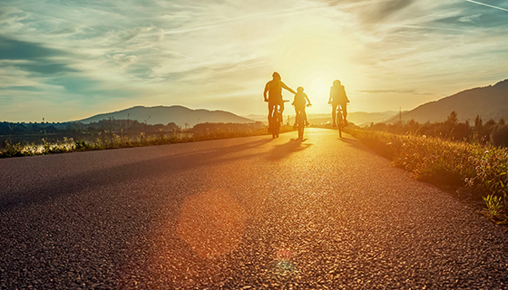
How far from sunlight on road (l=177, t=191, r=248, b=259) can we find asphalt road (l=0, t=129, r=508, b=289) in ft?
0.04

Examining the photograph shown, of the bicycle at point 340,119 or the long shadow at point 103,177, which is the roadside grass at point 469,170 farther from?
the bicycle at point 340,119

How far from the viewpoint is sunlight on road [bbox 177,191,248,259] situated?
125 inches

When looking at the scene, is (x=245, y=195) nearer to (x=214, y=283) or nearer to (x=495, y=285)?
(x=214, y=283)

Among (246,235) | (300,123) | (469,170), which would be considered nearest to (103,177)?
(246,235)

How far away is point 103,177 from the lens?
6.99 metres

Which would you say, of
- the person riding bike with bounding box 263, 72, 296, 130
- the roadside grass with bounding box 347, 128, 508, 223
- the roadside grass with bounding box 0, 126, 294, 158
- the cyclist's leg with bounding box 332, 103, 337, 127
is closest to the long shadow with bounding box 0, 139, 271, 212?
the roadside grass with bounding box 347, 128, 508, 223

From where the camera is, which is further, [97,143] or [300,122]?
[300,122]

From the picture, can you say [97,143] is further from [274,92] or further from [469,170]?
[469,170]

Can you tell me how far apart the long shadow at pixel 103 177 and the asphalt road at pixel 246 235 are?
0.19 ft

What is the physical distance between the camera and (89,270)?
2.71 meters

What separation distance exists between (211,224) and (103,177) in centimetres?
400

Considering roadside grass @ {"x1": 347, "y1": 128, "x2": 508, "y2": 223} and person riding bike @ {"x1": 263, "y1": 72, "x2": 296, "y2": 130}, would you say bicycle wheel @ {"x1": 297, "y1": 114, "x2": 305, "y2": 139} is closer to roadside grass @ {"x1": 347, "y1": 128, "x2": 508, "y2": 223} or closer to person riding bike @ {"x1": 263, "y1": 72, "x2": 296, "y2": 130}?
person riding bike @ {"x1": 263, "y1": 72, "x2": 296, "y2": 130}

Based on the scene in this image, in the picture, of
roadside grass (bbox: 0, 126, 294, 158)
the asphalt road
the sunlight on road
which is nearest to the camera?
the asphalt road

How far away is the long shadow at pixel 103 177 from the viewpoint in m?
5.42
